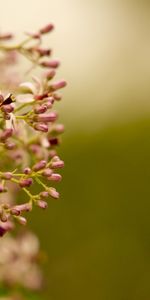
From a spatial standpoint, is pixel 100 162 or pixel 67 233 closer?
pixel 67 233

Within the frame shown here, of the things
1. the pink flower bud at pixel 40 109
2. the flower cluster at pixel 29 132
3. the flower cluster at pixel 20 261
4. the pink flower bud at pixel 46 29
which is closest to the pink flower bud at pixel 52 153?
the flower cluster at pixel 29 132

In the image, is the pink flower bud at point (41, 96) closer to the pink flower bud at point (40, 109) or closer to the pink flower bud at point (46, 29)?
the pink flower bud at point (40, 109)

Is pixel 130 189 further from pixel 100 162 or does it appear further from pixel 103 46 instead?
pixel 103 46

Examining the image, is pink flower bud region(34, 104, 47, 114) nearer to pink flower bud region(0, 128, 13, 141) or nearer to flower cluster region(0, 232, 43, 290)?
pink flower bud region(0, 128, 13, 141)

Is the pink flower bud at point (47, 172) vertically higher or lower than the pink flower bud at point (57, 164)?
lower

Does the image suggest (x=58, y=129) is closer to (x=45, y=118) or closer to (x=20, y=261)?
(x=45, y=118)

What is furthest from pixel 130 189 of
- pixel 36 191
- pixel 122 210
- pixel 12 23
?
pixel 12 23
